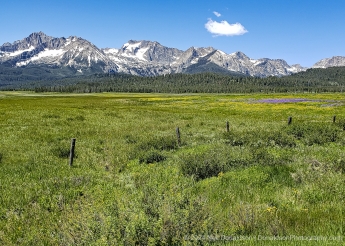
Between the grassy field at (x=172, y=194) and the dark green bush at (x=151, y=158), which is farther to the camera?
the dark green bush at (x=151, y=158)

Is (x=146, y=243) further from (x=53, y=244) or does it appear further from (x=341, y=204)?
(x=341, y=204)

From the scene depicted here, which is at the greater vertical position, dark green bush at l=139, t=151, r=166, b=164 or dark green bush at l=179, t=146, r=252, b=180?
dark green bush at l=179, t=146, r=252, b=180

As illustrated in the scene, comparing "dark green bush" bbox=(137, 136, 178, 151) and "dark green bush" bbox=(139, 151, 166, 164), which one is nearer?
"dark green bush" bbox=(139, 151, 166, 164)

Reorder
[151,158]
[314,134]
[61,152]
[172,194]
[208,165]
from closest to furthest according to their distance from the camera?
1. [172,194]
2. [208,165]
3. [151,158]
4. [61,152]
5. [314,134]

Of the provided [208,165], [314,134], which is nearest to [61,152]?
[208,165]

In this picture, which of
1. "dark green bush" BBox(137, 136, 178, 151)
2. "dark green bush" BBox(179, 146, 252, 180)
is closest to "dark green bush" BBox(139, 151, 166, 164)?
"dark green bush" BBox(137, 136, 178, 151)

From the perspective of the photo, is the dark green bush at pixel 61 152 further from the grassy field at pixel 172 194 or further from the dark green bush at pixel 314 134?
the dark green bush at pixel 314 134

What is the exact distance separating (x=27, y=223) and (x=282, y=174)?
1001 centimetres

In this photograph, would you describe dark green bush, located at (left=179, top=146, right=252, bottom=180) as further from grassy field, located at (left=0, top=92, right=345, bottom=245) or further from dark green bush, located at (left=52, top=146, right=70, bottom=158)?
dark green bush, located at (left=52, top=146, right=70, bottom=158)

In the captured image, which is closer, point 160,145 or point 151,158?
point 151,158

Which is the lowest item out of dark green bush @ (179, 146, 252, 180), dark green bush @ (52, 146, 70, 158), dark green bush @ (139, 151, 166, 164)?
dark green bush @ (52, 146, 70, 158)

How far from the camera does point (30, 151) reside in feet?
64.2

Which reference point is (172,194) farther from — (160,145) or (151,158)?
(160,145)

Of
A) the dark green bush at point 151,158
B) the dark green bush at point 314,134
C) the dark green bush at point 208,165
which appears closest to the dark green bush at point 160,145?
the dark green bush at point 151,158
